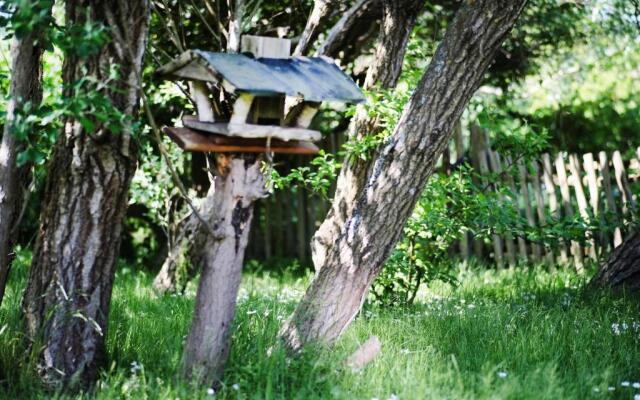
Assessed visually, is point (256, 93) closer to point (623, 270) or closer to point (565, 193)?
point (623, 270)

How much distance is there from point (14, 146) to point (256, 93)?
143 cm

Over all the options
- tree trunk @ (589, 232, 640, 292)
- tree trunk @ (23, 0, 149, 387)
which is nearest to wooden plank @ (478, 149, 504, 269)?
tree trunk @ (589, 232, 640, 292)

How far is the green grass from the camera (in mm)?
3365

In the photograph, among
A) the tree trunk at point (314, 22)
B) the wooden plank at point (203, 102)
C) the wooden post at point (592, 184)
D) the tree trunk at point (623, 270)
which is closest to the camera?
the wooden plank at point (203, 102)

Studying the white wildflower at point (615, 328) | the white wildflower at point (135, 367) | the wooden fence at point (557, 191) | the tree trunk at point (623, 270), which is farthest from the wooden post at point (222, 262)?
the wooden fence at point (557, 191)

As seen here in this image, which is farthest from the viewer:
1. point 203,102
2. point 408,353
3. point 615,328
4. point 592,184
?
point 592,184

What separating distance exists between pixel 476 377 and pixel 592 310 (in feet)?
6.21

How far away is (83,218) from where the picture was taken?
335cm

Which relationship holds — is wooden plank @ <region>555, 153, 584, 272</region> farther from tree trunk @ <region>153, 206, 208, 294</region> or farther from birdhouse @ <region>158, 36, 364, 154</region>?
birdhouse @ <region>158, 36, 364, 154</region>

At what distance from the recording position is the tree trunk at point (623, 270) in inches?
228

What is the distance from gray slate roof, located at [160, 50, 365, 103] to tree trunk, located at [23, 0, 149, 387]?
10.4 inches

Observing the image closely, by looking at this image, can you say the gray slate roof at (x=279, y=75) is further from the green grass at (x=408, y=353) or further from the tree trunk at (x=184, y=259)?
the tree trunk at (x=184, y=259)

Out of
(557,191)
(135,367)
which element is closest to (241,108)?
(135,367)

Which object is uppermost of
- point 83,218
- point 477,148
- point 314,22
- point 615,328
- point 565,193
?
point 314,22
